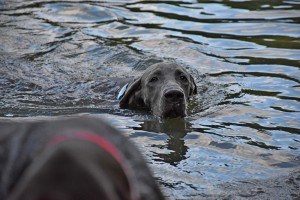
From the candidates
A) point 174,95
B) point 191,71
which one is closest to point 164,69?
point 174,95

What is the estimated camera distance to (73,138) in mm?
1608

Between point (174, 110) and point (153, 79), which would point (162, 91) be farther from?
point (153, 79)

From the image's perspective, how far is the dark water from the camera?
5727 millimetres

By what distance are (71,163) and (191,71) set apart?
314 inches

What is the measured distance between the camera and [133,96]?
8.15 m

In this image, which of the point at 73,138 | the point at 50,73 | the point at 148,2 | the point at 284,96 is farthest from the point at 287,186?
the point at 148,2

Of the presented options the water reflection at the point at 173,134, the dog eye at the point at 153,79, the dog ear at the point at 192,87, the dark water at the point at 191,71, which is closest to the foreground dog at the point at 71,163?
the dark water at the point at 191,71

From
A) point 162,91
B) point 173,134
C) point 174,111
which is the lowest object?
point 173,134

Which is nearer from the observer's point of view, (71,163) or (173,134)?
(71,163)

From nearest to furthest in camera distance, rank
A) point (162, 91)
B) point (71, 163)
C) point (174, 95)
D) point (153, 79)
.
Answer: point (71, 163) < point (174, 95) < point (162, 91) < point (153, 79)

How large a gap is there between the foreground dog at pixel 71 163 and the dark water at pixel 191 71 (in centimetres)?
324

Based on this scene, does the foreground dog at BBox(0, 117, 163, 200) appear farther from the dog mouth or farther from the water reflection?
the dog mouth

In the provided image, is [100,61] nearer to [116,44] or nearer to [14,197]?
[116,44]

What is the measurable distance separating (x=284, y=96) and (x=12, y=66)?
3.95m
